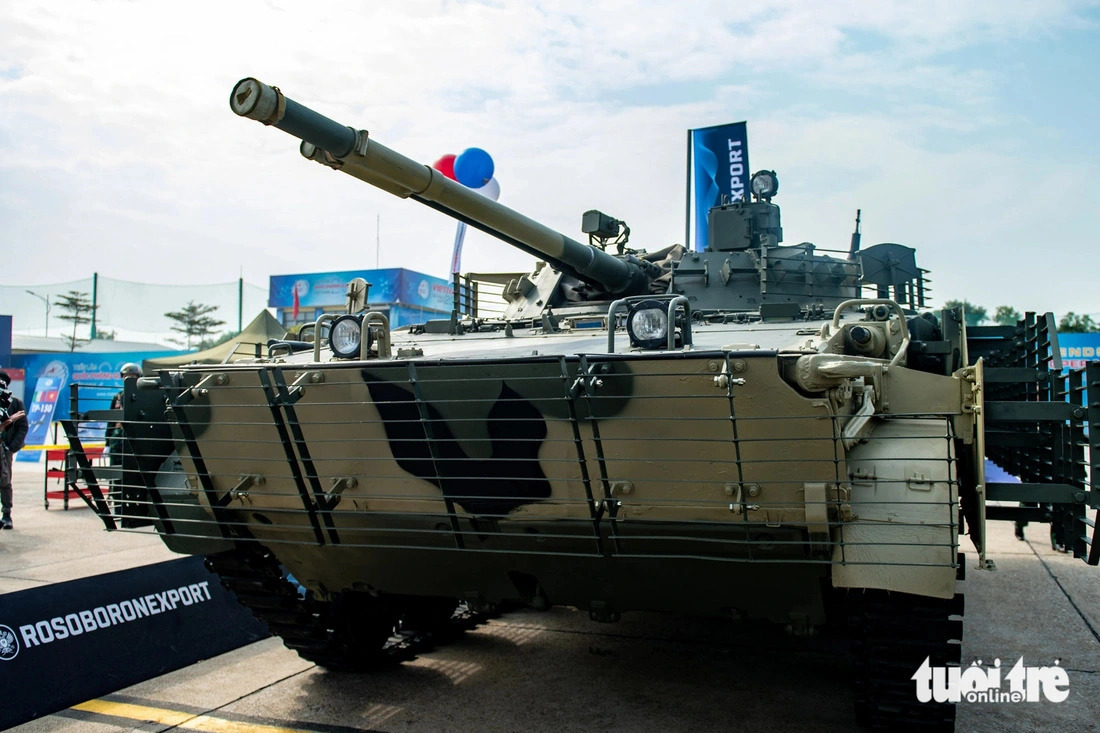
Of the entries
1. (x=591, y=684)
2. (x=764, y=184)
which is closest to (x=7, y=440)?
(x=591, y=684)

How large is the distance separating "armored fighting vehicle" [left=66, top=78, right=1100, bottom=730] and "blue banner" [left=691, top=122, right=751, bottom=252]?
1162cm

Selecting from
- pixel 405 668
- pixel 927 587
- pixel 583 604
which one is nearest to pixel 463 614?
pixel 405 668

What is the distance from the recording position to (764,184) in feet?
27.1

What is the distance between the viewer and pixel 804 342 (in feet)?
15.0

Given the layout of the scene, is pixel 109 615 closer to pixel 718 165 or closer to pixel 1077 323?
pixel 718 165

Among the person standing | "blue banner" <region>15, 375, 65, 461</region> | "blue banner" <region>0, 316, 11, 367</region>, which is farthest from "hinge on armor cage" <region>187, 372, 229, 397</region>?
"blue banner" <region>0, 316, 11, 367</region>

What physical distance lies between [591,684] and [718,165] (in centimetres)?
1324

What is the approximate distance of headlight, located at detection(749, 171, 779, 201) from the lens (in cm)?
823

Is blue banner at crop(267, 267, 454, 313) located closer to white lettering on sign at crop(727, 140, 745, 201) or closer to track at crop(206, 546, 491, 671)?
white lettering on sign at crop(727, 140, 745, 201)

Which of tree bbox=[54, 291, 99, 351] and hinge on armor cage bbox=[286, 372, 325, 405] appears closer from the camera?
hinge on armor cage bbox=[286, 372, 325, 405]

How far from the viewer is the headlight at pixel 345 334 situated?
4.79m

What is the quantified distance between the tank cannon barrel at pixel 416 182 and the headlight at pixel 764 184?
2066mm

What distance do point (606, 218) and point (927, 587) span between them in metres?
4.06

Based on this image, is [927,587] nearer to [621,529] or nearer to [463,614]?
[621,529]
